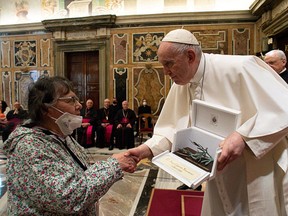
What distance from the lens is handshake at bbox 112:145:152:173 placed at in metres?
1.45

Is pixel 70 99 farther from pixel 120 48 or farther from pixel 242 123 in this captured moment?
pixel 120 48

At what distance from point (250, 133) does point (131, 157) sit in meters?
0.67

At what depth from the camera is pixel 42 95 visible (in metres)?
1.49

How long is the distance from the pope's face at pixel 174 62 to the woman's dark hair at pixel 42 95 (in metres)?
0.61

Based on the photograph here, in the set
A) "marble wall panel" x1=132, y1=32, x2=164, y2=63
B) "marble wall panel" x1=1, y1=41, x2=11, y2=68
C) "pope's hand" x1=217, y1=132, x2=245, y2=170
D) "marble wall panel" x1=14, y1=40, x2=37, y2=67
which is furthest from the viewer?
"marble wall panel" x1=1, y1=41, x2=11, y2=68

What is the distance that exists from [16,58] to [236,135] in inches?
427

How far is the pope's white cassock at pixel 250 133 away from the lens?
52.4 inches

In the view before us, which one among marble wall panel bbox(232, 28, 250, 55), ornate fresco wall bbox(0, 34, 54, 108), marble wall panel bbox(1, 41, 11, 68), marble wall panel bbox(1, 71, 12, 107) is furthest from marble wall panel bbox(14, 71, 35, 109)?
marble wall panel bbox(232, 28, 250, 55)

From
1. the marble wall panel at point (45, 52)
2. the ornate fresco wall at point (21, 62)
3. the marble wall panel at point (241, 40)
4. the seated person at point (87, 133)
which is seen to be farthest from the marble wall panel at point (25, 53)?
the marble wall panel at point (241, 40)

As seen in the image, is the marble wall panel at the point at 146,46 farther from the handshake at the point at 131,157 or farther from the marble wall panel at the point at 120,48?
the handshake at the point at 131,157

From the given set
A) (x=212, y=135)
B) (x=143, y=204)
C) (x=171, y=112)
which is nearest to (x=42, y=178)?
(x=212, y=135)

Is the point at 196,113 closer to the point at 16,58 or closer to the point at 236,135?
the point at 236,135

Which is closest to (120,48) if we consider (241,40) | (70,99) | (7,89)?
(241,40)

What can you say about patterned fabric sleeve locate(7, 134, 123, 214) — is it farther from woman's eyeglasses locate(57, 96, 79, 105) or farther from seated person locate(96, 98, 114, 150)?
seated person locate(96, 98, 114, 150)
